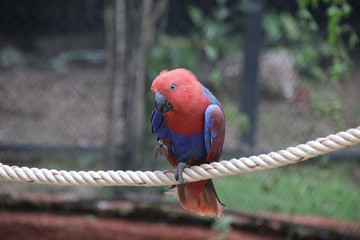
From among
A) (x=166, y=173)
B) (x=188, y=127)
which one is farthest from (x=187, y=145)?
(x=166, y=173)

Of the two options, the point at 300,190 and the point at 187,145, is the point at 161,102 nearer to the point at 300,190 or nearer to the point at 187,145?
the point at 187,145

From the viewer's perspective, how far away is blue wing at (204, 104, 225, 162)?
6.44ft

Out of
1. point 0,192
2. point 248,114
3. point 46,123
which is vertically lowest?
point 0,192

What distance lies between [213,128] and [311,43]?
1.75 meters

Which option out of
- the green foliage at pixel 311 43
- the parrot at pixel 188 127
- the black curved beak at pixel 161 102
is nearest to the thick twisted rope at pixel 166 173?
the parrot at pixel 188 127

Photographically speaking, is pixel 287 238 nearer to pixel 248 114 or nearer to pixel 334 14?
pixel 248 114

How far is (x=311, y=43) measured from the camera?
3.39 meters

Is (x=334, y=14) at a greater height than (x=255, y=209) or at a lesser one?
greater

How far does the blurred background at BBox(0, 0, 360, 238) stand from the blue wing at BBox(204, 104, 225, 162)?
59.8 inches

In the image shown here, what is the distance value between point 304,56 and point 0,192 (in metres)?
2.67

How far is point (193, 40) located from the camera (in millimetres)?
3609

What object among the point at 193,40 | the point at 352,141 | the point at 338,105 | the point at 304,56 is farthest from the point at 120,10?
the point at 352,141

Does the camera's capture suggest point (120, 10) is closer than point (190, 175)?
No

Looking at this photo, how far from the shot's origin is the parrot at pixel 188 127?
1897mm
